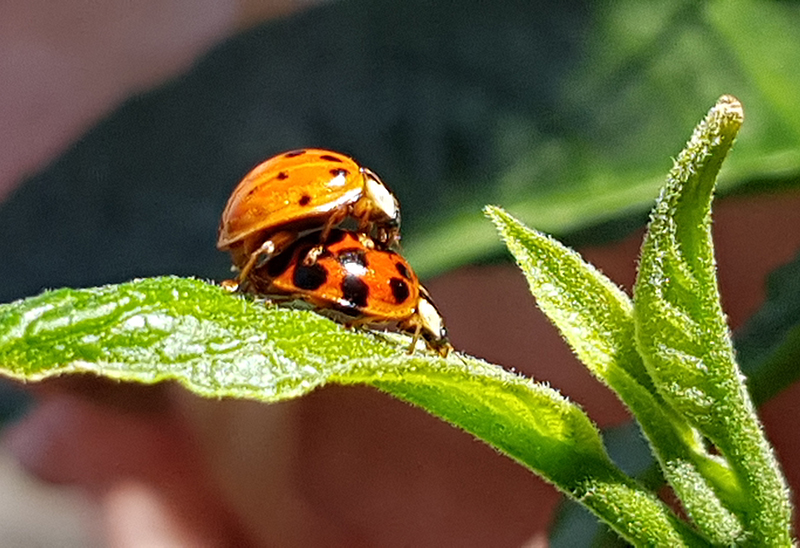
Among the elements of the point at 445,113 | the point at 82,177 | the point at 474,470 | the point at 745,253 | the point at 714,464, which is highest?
the point at 82,177

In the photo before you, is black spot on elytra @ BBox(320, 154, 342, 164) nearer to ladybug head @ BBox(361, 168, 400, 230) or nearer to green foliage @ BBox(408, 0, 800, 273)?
ladybug head @ BBox(361, 168, 400, 230)

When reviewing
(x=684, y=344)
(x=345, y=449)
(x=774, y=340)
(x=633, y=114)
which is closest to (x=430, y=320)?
(x=684, y=344)

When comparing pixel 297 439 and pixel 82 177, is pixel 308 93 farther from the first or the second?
pixel 297 439

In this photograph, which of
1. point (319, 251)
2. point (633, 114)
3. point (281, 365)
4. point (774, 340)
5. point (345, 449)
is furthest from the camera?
point (345, 449)

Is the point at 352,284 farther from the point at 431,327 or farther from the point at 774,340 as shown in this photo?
the point at 774,340

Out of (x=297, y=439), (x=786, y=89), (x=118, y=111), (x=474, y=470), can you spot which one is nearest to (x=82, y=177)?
(x=118, y=111)

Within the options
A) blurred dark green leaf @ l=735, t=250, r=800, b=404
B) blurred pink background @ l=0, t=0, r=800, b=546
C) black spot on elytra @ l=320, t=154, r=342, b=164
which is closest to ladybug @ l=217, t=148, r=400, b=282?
black spot on elytra @ l=320, t=154, r=342, b=164
